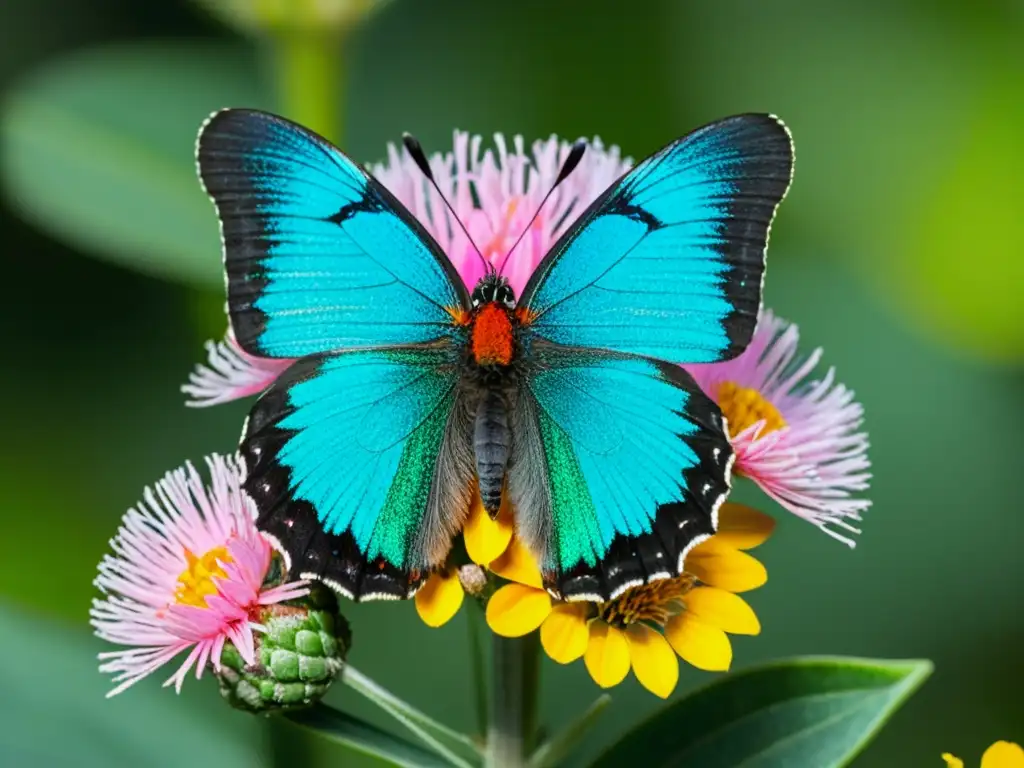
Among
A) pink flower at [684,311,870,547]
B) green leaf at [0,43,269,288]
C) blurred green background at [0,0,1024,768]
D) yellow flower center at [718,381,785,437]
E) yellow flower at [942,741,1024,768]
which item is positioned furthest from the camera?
blurred green background at [0,0,1024,768]

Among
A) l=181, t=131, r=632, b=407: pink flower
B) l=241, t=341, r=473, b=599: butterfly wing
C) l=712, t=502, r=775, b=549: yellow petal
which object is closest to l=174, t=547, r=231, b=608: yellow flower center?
l=241, t=341, r=473, b=599: butterfly wing

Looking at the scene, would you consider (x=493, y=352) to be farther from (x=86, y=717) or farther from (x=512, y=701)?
(x=86, y=717)

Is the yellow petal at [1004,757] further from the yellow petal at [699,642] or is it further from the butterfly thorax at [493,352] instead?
the butterfly thorax at [493,352]

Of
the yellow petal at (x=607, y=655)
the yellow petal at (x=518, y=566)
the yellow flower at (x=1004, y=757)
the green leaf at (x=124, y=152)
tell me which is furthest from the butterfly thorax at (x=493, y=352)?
the green leaf at (x=124, y=152)

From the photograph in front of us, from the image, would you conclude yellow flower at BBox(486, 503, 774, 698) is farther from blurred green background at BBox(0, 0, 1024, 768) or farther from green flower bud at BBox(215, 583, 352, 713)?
blurred green background at BBox(0, 0, 1024, 768)

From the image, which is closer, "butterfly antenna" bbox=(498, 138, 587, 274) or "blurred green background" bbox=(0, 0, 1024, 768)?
"butterfly antenna" bbox=(498, 138, 587, 274)

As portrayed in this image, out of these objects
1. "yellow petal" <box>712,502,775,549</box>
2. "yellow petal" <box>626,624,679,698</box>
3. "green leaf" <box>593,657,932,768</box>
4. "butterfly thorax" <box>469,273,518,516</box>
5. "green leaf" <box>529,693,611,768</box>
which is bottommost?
"green leaf" <box>529,693,611,768</box>

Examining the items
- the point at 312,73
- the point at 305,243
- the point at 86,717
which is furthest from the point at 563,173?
the point at 312,73

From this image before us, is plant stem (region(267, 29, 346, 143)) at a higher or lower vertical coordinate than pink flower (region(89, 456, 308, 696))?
higher
